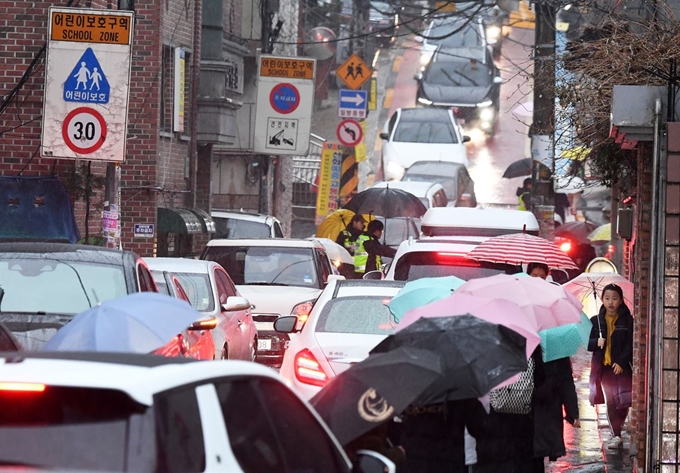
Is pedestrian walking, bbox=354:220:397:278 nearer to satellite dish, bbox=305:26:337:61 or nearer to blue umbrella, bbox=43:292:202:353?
blue umbrella, bbox=43:292:202:353

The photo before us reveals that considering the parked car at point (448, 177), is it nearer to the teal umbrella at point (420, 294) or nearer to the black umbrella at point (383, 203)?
the black umbrella at point (383, 203)

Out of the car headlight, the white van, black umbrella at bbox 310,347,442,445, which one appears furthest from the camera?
the car headlight

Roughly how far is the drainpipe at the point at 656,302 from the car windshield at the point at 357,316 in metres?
1.96

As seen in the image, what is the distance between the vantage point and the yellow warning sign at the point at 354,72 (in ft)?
109

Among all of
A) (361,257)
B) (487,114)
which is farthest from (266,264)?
(487,114)

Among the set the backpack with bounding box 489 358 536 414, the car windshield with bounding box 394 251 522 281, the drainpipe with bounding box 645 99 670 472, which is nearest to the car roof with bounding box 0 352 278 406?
the backpack with bounding box 489 358 536 414

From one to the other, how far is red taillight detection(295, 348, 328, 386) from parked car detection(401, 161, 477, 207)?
2712 cm

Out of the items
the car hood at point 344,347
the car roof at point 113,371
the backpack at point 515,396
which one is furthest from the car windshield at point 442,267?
the car roof at point 113,371

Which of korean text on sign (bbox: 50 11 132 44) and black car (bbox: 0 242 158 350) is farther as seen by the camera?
korean text on sign (bbox: 50 11 132 44)

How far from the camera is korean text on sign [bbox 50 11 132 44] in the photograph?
1557cm

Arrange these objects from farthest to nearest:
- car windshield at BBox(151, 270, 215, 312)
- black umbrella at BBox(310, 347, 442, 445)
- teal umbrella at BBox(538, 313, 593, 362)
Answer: car windshield at BBox(151, 270, 215, 312), teal umbrella at BBox(538, 313, 593, 362), black umbrella at BBox(310, 347, 442, 445)

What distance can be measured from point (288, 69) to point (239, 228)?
12.7ft

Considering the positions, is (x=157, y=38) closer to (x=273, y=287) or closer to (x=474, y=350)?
(x=273, y=287)

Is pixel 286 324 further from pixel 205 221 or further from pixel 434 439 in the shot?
pixel 205 221
